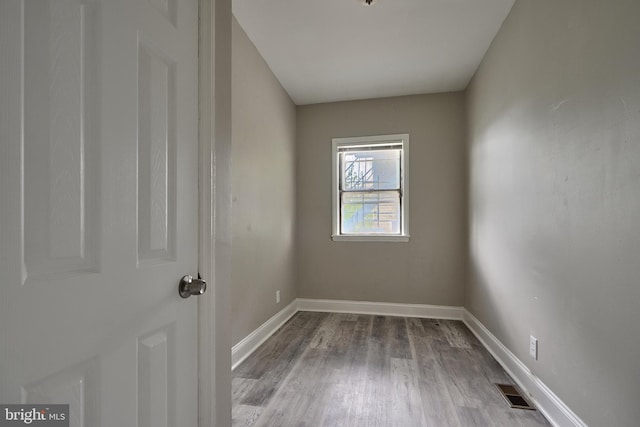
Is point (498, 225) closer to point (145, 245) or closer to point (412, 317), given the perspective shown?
point (412, 317)

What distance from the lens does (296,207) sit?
13.4ft

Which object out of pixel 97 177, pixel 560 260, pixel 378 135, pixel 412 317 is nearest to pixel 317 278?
pixel 412 317

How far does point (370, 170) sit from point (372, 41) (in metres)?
1.57

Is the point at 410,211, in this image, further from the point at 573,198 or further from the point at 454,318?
the point at 573,198

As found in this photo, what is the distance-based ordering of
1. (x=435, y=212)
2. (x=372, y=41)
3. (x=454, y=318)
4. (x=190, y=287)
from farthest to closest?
(x=435, y=212), (x=454, y=318), (x=372, y=41), (x=190, y=287)

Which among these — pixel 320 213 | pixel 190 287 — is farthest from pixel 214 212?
pixel 320 213

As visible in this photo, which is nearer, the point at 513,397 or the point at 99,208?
the point at 99,208

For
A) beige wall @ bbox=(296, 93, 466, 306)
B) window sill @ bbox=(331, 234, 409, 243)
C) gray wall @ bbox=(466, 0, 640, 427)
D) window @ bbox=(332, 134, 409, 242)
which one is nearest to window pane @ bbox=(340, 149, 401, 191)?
window @ bbox=(332, 134, 409, 242)

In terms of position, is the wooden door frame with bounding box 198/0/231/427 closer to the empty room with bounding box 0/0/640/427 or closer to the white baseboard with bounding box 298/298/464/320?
the empty room with bounding box 0/0/640/427

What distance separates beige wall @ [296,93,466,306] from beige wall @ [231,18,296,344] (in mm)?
307

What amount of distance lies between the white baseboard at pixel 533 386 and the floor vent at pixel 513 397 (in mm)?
48

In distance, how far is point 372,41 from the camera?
8.85 ft

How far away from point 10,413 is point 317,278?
3.54 meters

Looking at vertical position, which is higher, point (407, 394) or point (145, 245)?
point (145, 245)
